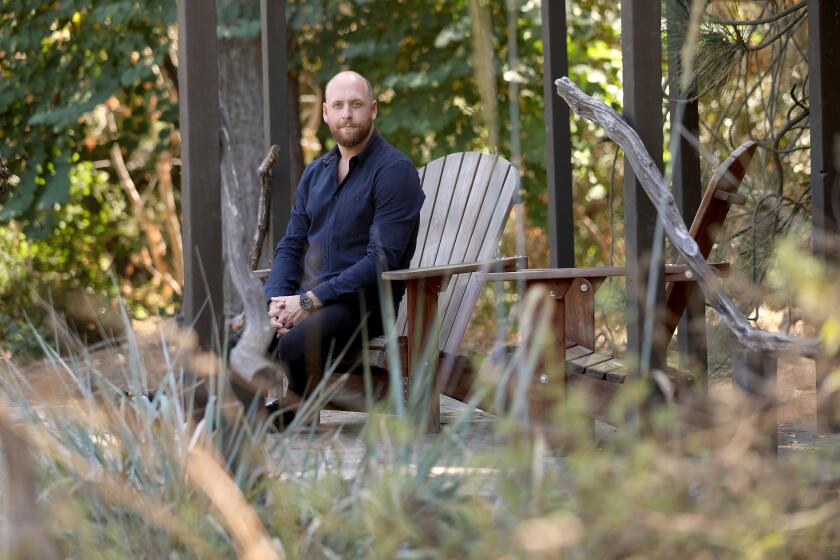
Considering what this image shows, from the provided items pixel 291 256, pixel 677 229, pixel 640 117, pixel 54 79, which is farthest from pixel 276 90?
pixel 54 79

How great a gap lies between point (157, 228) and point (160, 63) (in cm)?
357

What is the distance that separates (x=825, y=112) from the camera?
12.5ft

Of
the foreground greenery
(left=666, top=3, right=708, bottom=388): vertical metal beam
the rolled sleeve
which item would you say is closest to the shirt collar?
the rolled sleeve

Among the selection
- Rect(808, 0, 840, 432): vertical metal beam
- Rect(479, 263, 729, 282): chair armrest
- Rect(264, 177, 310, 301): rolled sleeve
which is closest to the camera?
Rect(479, 263, 729, 282): chair armrest

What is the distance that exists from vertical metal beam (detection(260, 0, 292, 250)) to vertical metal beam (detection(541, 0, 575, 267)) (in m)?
0.97

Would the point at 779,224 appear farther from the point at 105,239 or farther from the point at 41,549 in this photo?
the point at 105,239

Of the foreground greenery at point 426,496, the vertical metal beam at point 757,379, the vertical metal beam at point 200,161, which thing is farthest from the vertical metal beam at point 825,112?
the vertical metal beam at point 200,161

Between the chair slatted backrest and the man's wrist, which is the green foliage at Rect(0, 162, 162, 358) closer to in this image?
the chair slatted backrest

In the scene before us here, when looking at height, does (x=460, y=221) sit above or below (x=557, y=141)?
below

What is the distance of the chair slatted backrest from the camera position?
3.94 metres

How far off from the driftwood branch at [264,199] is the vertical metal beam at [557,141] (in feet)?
3.31

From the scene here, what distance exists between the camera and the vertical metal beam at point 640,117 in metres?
2.82

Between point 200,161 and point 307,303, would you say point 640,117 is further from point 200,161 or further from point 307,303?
point 307,303

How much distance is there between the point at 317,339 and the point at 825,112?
1.79m
